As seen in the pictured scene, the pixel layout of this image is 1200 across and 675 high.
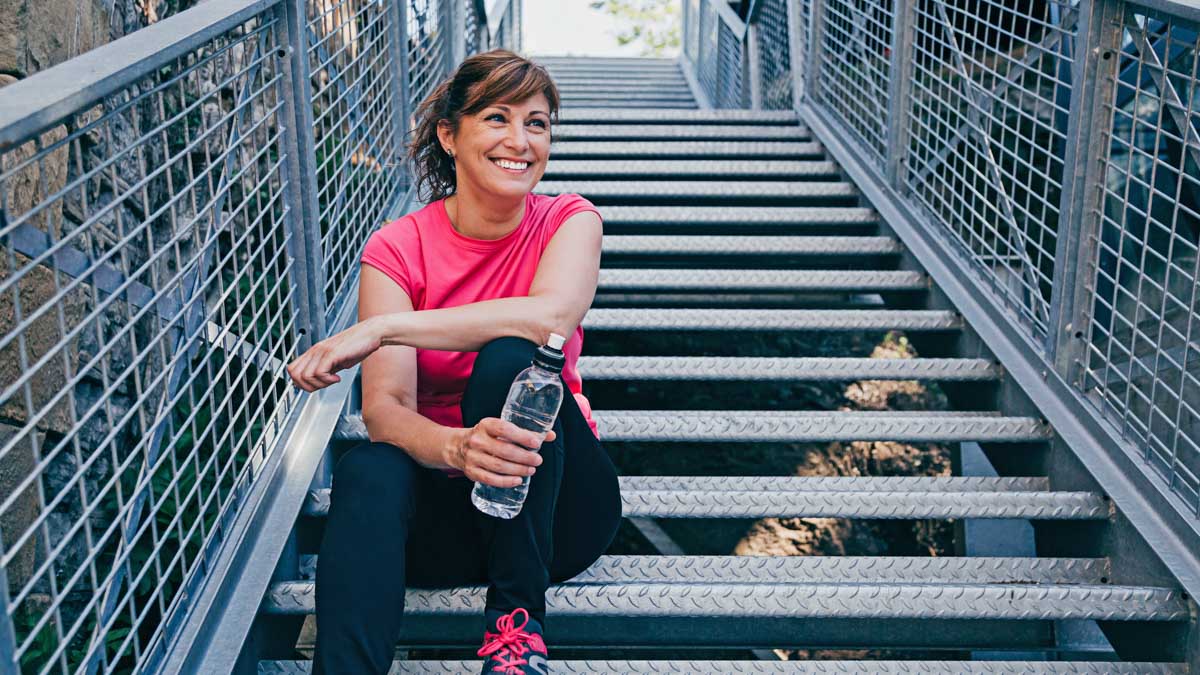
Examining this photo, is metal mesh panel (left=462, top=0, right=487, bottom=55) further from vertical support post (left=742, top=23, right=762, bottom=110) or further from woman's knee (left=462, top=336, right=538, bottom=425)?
woman's knee (left=462, top=336, right=538, bottom=425)

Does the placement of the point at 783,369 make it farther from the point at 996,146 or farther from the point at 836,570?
the point at 996,146

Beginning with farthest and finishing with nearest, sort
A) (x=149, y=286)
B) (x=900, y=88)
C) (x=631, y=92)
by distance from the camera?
(x=631, y=92) → (x=900, y=88) → (x=149, y=286)

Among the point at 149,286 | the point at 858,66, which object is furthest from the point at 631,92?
the point at 149,286

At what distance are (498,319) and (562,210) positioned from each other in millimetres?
314

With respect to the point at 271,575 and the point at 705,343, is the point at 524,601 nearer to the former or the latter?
the point at 271,575

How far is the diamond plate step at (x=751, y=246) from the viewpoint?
301 cm

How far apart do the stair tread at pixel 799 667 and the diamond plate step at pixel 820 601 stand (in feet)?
0.26

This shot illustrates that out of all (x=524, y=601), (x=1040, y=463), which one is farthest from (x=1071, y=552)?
(x=524, y=601)

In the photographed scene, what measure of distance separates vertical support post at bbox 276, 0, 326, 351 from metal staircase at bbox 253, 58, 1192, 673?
0.28 m

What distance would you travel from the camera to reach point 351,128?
7.82 ft

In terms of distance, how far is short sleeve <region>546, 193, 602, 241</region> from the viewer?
5.91 ft

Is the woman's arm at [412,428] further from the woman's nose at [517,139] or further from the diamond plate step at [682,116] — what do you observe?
the diamond plate step at [682,116]

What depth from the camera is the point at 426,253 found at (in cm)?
178

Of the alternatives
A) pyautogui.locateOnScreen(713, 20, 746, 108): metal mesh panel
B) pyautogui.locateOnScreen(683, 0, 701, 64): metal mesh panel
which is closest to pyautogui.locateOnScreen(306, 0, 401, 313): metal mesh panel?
pyautogui.locateOnScreen(713, 20, 746, 108): metal mesh panel
